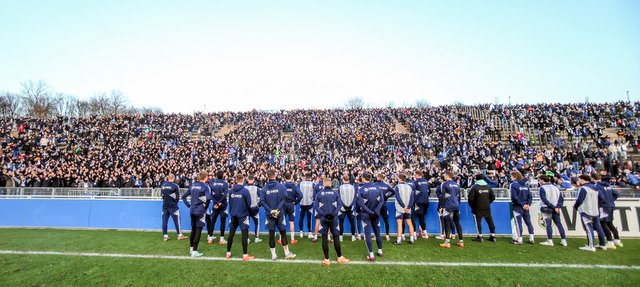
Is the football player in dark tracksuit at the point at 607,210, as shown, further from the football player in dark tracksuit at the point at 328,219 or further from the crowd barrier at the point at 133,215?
the football player in dark tracksuit at the point at 328,219

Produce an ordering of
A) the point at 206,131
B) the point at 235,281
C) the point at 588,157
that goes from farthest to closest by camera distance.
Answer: the point at 206,131
the point at 588,157
the point at 235,281

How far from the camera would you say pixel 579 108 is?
2827 cm

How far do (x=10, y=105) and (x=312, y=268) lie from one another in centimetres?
8348

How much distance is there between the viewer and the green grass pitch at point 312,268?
632 centimetres

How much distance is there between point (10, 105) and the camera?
63.5 meters

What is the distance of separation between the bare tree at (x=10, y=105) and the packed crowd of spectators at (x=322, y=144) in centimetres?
4441

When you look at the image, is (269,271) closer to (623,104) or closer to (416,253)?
(416,253)

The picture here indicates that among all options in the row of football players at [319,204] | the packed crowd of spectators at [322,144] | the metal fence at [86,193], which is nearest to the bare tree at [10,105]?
the packed crowd of spectators at [322,144]

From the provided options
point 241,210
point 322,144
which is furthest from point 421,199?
point 322,144

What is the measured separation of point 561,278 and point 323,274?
15.5ft

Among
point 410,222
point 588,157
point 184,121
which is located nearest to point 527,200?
point 410,222

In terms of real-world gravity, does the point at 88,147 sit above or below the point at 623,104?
below

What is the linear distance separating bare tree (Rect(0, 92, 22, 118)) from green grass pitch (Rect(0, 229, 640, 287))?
7334 cm

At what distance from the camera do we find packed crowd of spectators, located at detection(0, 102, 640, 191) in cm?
2083
